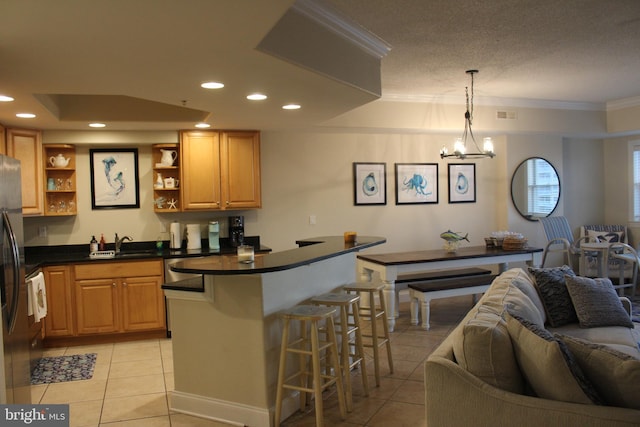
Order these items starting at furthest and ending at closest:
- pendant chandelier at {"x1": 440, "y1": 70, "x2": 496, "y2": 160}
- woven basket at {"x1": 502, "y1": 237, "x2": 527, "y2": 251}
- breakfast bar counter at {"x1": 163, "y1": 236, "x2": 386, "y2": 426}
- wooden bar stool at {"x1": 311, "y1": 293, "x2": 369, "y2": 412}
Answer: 1. woven basket at {"x1": 502, "y1": 237, "x2": 527, "y2": 251}
2. pendant chandelier at {"x1": 440, "y1": 70, "x2": 496, "y2": 160}
3. wooden bar stool at {"x1": 311, "y1": 293, "x2": 369, "y2": 412}
4. breakfast bar counter at {"x1": 163, "y1": 236, "x2": 386, "y2": 426}

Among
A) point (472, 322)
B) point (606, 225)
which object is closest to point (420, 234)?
point (606, 225)

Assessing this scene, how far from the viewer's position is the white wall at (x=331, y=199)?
219 inches

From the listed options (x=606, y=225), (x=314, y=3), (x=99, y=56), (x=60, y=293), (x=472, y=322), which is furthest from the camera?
(x=606, y=225)

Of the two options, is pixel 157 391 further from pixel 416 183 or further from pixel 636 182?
pixel 636 182

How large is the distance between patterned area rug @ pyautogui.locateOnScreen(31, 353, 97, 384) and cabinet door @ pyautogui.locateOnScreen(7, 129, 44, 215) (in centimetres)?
142

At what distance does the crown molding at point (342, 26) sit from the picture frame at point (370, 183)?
235cm

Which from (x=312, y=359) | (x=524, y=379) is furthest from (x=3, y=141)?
(x=524, y=379)

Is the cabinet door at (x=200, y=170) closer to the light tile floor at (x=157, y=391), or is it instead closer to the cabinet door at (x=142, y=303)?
the cabinet door at (x=142, y=303)

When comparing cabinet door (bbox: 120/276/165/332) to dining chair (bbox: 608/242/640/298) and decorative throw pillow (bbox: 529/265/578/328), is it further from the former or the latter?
dining chair (bbox: 608/242/640/298)

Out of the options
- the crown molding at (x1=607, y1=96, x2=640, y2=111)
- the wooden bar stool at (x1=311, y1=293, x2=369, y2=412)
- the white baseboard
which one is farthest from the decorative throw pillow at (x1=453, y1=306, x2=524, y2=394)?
the crown molding at (x1=607, y1=96, x2=640, y2=111)

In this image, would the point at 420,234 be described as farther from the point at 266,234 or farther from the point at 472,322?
the point at 472,322

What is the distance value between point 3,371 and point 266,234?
3451 mm

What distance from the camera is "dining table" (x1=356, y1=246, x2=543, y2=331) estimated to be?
522 cm

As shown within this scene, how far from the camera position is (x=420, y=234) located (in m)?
6.73
